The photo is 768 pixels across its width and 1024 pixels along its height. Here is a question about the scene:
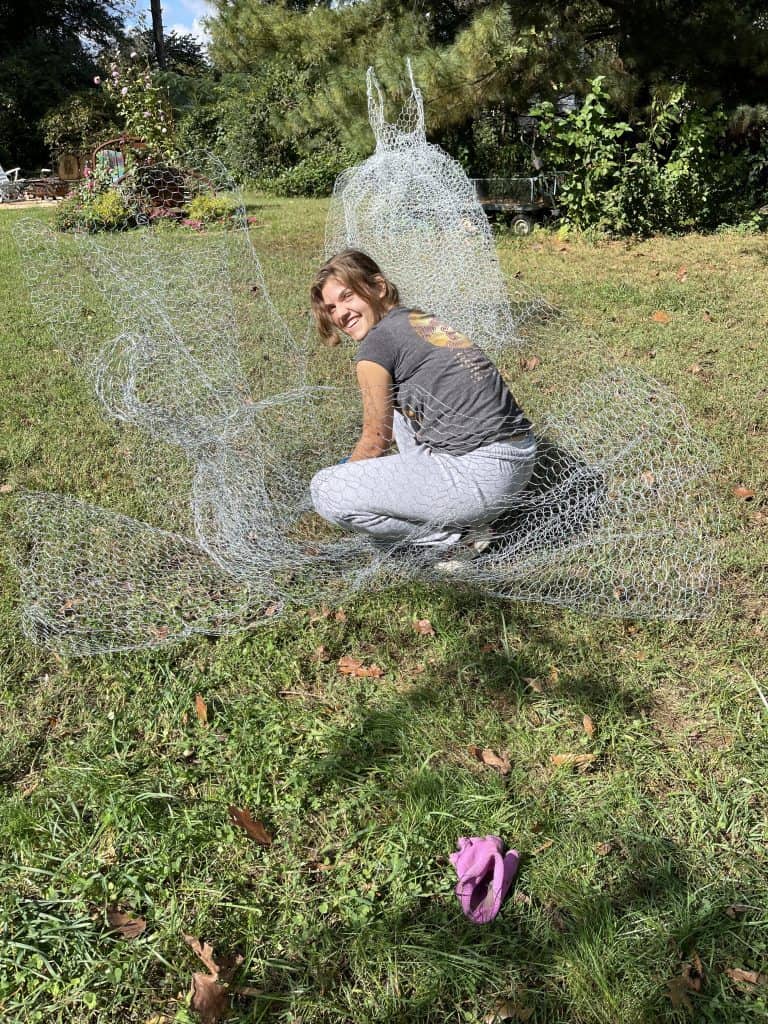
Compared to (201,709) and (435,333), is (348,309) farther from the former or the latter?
(201,709)

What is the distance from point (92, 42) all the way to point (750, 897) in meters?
31.8

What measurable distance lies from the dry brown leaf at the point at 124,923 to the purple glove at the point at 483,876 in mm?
667

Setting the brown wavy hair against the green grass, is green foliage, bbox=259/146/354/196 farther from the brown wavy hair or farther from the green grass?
the green grass

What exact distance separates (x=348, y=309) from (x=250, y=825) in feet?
5.32

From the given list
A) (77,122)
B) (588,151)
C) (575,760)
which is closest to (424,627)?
(575,760)

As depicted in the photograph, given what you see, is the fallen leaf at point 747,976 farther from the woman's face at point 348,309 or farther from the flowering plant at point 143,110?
the flowering plant at point 143,110

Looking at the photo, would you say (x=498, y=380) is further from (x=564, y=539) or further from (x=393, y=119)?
(x=393, y=119)

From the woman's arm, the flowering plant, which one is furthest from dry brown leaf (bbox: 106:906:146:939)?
the flowering plant

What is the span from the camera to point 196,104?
62.3ft

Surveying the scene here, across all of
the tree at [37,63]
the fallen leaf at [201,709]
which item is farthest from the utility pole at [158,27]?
the fallen leaf at [201,709]

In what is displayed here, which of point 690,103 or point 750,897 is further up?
point 690,103

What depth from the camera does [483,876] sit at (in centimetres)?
167

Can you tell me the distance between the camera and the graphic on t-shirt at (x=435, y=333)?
8.23ft

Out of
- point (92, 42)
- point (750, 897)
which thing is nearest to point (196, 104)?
point (92, 42)
